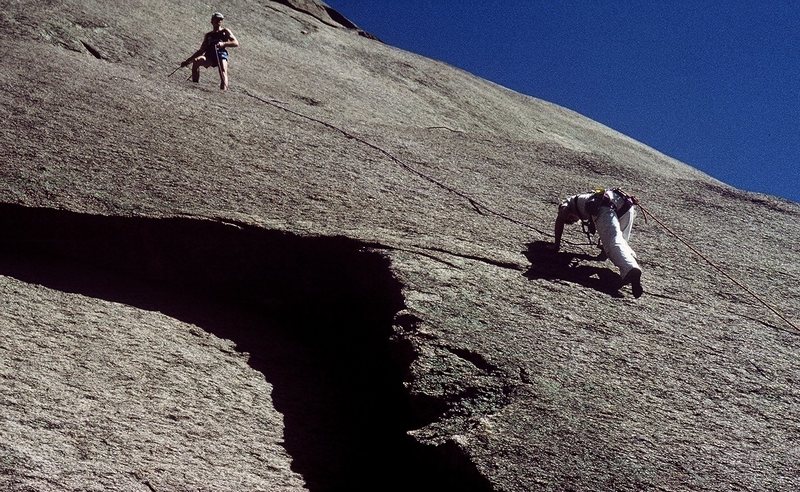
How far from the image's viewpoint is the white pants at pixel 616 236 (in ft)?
16.8

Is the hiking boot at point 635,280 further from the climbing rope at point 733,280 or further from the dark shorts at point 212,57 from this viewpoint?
the dark shorts at point 212,57

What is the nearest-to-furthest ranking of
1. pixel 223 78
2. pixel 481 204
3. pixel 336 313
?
pixel 336 313
pixel 481 204
pixel 223 78

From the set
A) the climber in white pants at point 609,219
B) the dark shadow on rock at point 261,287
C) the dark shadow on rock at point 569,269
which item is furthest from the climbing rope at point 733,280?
the dark shadow on rock at point 261,287

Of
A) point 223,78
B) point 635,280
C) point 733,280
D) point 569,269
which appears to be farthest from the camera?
point 223,78

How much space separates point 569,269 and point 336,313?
66.1 inches

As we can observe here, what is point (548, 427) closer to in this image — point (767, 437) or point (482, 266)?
point (767, 437)

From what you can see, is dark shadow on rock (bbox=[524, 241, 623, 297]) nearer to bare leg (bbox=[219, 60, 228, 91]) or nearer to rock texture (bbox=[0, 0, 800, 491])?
rock texture (bbox=[0, 0, 800, 491])

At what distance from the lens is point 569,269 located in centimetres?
528

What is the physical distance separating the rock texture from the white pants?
0.17 metres

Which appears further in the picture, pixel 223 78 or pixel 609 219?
pixel 223 78

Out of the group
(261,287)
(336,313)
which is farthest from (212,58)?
(336,313)

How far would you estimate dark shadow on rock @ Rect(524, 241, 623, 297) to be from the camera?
16.6ft

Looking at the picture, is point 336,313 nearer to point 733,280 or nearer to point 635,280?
point 635,280

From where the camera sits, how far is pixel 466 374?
12.7 ft
